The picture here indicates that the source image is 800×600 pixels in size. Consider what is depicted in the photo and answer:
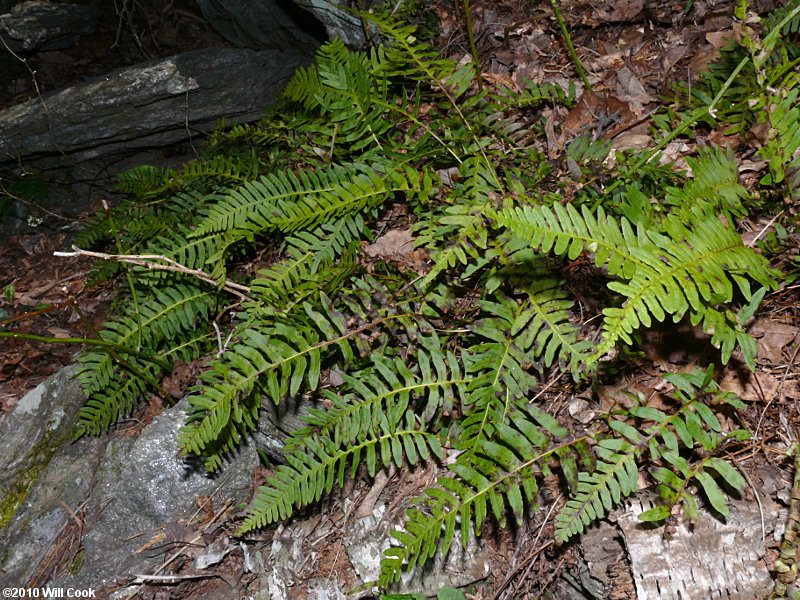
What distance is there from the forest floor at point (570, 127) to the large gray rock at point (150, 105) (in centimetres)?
53

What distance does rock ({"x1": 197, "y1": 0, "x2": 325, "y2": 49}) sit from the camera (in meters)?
4.44

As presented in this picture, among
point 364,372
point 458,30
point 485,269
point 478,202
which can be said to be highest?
point 458,30

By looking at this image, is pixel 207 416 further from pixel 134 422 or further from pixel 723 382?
pixel 723 382

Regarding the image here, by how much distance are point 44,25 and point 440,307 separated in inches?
211

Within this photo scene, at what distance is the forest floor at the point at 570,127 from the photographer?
2111mm

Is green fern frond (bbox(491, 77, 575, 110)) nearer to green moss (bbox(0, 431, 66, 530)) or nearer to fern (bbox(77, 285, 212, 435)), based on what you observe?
fern (bbox(77, 285, 212, 435))

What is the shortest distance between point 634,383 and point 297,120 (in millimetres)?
2611

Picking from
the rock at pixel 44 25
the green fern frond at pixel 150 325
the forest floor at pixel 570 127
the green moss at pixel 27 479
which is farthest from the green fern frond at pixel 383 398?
the rock at pixel 44 25

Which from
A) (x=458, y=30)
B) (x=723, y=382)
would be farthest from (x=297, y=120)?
(x=723, y=382)

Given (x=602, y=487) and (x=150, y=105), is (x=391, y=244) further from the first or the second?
(x=150, y=105)

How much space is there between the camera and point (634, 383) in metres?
2.26

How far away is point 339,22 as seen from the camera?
3.92m

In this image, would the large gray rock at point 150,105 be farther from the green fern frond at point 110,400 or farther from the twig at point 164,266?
the green fern frond at point 110,400

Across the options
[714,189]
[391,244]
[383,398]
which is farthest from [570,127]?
[383,398]
